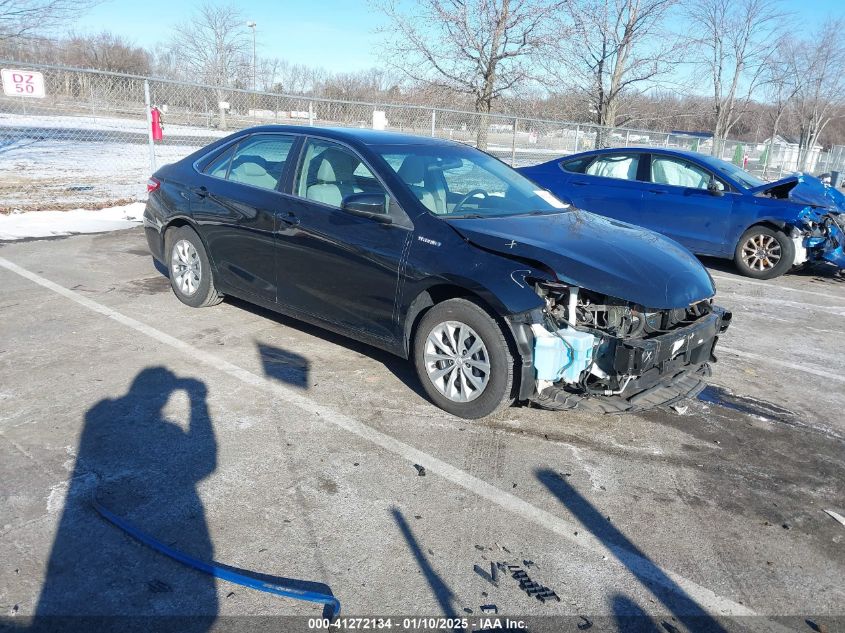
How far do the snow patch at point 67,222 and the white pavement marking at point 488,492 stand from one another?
15.0 feet

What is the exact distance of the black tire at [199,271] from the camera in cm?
551

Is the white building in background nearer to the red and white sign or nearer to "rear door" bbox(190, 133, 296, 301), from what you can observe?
the red and white sign

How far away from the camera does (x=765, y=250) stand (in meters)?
8.45

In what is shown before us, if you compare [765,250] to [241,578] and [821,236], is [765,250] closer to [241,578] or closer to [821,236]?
[821,236]

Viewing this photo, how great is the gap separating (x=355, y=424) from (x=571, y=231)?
6.12 feet

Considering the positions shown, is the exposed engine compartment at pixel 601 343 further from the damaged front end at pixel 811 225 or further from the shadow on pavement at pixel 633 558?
the damaged front end at pixel 811 225

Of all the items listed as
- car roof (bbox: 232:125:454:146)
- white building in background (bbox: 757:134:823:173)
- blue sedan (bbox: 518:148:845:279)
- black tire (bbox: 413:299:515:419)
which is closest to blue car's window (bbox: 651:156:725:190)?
blue sedan (bbox: 518:148:845:279)

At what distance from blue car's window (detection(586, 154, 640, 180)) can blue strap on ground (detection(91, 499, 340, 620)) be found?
8.09 meters

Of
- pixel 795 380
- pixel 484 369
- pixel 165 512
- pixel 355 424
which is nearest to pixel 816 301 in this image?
pixel 795 380

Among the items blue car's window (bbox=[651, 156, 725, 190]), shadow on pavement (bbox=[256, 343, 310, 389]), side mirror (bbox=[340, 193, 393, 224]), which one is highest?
blue car's window (bbox=[651, 156, 725, 190])

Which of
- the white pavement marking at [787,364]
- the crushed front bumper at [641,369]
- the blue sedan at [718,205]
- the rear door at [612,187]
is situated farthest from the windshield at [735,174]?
the crushed front bumper at [641,369]

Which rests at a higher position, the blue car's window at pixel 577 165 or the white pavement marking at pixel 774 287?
the blue car's window at pixel 577 165

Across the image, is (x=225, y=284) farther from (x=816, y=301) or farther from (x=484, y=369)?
(x=816, y=301)

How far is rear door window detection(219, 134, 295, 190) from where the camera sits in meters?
4.93
